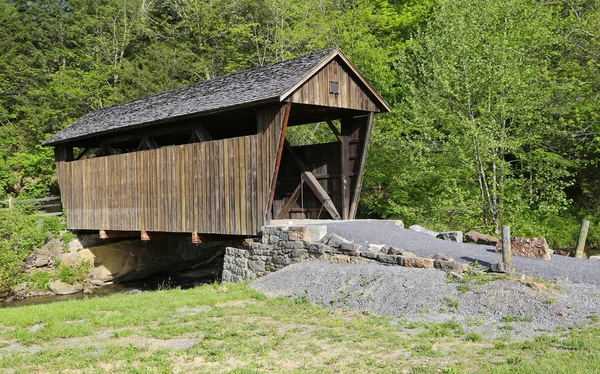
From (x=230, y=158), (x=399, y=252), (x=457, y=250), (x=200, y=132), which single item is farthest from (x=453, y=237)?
(x=200, y=132)

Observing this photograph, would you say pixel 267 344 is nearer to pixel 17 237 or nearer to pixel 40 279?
pixel 40 279

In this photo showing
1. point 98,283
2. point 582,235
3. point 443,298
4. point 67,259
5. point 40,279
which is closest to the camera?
point 443,298

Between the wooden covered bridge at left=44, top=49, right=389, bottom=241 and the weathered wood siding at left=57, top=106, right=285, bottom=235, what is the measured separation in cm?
3

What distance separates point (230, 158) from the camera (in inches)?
506

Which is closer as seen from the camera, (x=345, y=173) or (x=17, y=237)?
(x=345, y=173)

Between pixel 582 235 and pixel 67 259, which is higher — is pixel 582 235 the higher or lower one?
the higher one

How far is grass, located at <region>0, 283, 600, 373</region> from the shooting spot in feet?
17.7

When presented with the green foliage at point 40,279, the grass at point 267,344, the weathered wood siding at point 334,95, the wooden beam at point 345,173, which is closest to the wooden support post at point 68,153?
the green foliage at point 40,279

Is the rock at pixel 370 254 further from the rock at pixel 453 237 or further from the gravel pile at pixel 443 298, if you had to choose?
the rock at pixel 453 237

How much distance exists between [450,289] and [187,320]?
379 cm

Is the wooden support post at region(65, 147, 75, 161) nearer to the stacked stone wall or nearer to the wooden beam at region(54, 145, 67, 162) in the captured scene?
the wooden beam at region(54, 145, 67, 162)

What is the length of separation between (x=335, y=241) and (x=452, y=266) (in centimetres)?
259

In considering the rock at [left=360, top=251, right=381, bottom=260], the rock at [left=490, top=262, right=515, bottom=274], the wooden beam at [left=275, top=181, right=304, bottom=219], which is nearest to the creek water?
the wooden beam at [left=275, top=181, right=304, bottom=219]

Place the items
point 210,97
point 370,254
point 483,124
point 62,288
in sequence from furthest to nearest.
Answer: point 62,288, point 483,124, point 210,97, point 370,254
